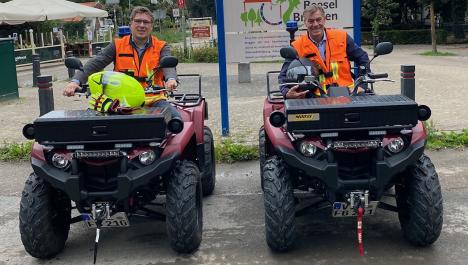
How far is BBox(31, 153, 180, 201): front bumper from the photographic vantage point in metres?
4.07

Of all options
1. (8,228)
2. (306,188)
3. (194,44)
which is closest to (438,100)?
(306,188)

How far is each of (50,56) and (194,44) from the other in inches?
257

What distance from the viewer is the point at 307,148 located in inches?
166

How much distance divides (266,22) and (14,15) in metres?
16.4

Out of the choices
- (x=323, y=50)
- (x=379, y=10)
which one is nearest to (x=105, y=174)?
(x=323, y=50)

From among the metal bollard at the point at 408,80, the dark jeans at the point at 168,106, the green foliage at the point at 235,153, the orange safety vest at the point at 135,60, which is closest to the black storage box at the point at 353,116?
the dark jeans at the point at 168,106

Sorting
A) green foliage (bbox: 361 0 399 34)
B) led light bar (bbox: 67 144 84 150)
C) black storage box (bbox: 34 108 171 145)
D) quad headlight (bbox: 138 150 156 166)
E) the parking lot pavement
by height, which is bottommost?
the parking lot pavement

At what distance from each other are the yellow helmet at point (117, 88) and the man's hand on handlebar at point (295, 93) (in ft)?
3.98

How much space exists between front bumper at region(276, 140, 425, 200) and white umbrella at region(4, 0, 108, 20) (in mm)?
21968

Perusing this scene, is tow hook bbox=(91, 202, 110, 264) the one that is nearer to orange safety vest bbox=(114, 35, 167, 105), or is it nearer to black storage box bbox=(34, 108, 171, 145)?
black storage box bbox=(34, 108, 171, 145)

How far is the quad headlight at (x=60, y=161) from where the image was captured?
4.20m

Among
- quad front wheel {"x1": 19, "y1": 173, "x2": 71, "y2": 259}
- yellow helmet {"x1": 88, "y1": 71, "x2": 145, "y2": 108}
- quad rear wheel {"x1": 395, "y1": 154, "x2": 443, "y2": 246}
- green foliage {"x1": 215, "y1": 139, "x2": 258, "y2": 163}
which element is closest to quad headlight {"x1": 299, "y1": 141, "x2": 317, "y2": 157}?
quad rear wheel {"x1": 395, "y1": 154, "x2": 443, "y2": 246}

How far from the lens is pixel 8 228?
17.6 feet

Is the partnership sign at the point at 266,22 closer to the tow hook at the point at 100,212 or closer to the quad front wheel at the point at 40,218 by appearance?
the quad front wheel at the point at 40,218
